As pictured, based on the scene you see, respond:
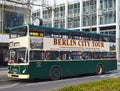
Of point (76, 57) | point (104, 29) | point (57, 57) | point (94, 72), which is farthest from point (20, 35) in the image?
point (104, 29)

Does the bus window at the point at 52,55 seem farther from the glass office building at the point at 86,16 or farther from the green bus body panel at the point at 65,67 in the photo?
the glass office building at the point at 86,16

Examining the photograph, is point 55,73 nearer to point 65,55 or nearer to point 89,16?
point 65,55

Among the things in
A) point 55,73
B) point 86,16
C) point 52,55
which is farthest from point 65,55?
point 86,16

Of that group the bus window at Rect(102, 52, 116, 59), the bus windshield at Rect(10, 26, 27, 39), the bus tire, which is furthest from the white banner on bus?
the bus tire

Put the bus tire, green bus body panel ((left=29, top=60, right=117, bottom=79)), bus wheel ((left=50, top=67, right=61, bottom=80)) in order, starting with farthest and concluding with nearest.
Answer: the bus tire
bus wheel ((left=50, top=67, right=61, bottom=80))
green bus body panel ((left=29, top=60, right=117, bottom=79))

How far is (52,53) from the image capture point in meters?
22.7

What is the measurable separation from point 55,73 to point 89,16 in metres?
50.2

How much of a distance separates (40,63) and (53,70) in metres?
1.45

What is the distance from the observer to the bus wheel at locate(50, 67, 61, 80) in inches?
888

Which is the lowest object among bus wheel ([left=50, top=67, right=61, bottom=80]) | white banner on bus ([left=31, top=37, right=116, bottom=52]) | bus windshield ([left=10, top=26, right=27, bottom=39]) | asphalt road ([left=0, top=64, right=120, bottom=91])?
asphalt road ([left=0, top=64, right=120, bottom=91])

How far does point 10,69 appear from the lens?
872 inches

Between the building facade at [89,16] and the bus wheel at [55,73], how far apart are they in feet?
132

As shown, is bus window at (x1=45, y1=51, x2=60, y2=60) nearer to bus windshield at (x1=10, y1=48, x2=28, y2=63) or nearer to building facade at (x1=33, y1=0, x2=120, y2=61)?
bus windshield at (x1=10, y1=48, x2=28, y2=63)

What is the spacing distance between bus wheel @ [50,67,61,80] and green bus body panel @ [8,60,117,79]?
0.78ft
